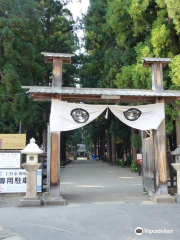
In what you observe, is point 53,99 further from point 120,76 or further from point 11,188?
point 120,76

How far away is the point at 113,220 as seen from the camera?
6207mm

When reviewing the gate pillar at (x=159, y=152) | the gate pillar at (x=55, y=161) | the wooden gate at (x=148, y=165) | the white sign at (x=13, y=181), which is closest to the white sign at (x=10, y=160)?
the white sign at (x=13, y=181)

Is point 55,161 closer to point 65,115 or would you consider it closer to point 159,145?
point 65,115

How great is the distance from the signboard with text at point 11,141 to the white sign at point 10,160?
382mm

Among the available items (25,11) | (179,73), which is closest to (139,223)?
(179,73)

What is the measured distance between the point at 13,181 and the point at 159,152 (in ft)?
19.4

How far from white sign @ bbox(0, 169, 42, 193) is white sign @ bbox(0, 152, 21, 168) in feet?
0.93

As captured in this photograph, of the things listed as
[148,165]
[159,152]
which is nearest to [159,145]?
[159,152]

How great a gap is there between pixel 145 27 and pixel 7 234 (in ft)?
45.7

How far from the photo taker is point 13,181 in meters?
10.2

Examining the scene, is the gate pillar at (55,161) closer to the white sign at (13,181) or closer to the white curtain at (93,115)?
the white curtain at (93,115)

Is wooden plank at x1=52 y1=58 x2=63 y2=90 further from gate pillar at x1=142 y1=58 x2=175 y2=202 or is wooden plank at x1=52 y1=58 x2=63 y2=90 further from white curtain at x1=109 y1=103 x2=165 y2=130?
gate pillar at x1=142 y1=58 x2=175 y2=202

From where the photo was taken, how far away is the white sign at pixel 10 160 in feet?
34.1

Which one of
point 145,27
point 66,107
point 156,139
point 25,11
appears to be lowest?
point 156,139
